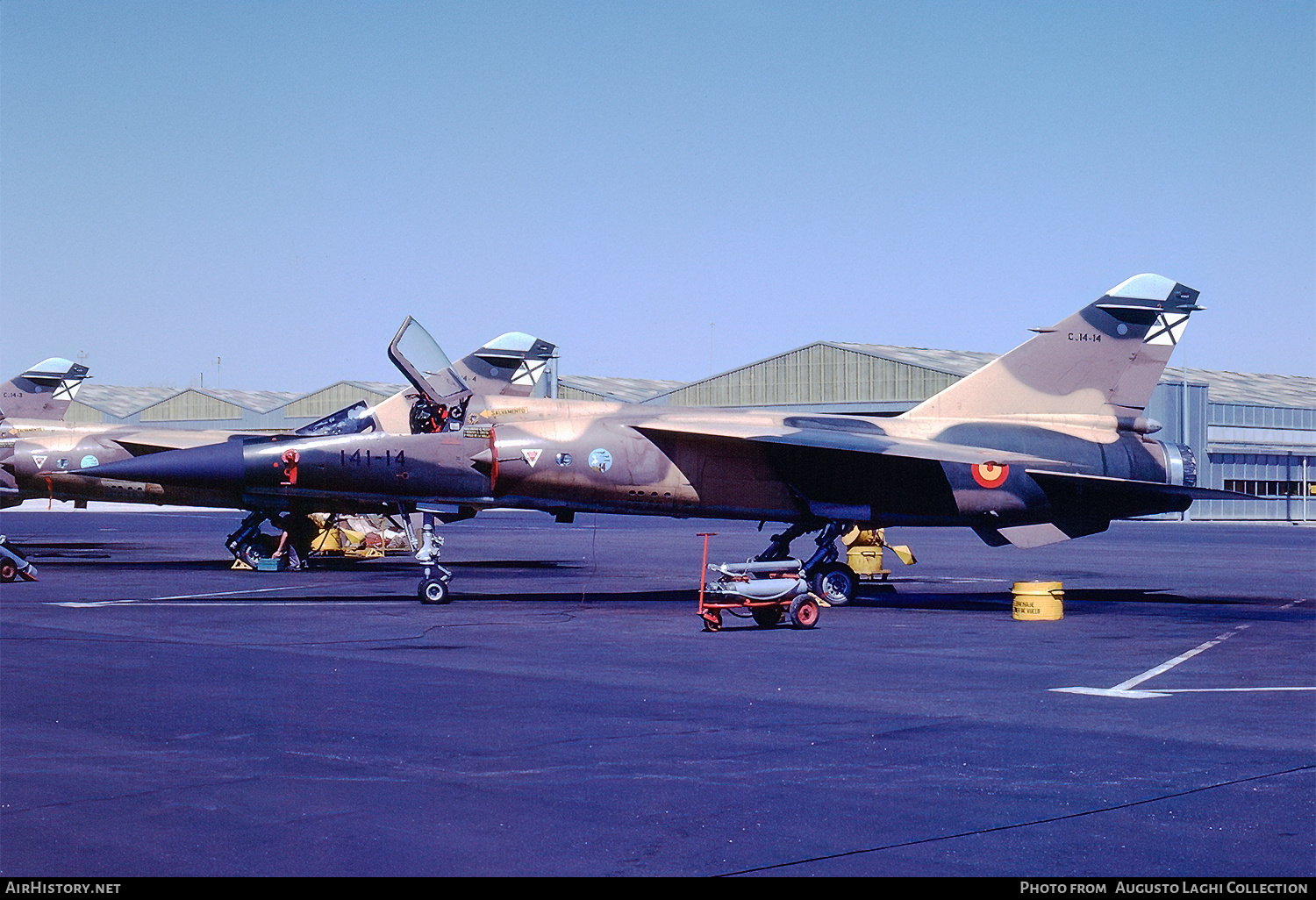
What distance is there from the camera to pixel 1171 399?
7419cm

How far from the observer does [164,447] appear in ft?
96.7

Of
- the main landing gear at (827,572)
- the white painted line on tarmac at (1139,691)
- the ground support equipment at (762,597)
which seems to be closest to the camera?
the white painted line on tarmac at (1139,691)

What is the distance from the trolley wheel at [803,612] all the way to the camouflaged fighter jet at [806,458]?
3.48 metres

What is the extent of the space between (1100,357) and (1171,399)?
5494 centimetres

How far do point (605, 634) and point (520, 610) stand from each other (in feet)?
11.3

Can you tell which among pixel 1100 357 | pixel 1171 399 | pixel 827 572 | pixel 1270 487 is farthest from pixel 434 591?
pixel 1270 487

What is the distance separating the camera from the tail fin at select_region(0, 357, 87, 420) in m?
38.9

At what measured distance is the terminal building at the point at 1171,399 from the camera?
233 ft

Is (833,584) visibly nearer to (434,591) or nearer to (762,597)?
(762,597)

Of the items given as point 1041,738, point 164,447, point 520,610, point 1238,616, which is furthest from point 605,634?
point 164,447

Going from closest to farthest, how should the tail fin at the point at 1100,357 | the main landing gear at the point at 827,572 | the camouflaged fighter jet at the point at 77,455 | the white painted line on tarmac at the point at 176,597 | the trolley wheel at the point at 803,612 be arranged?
the trolley wheel at the point at 803,612, the white painted line on tarmac at the point at 176,597, the main landing gear at the point at 827,572, the tail fin at the point at 1100,357, the camouflaged fighter jet at the point at 77,455

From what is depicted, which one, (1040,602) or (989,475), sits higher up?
(989,475)

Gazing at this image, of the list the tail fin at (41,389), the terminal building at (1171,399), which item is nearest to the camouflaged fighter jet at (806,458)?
the tail fin at (41,389)

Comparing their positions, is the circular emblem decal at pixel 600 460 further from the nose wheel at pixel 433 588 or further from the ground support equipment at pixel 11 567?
the ground support equipment at pixel 11 567
